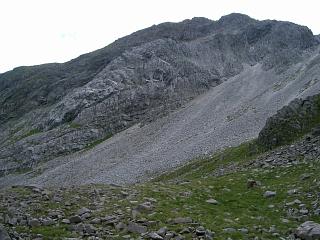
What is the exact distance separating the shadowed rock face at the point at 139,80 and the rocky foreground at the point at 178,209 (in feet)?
284

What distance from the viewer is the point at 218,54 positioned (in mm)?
146375

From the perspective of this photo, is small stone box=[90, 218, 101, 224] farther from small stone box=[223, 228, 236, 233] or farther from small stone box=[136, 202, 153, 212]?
small stone box=[223, 228, 236, 233]

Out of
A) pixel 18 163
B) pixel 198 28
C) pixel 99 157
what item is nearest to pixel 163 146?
pixel 99 157

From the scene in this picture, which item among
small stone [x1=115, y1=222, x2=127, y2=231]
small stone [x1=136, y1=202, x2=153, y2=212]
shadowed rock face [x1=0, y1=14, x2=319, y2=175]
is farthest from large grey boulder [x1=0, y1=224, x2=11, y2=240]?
shadowed rock face [x1=0, y1=14, x2=319, y2=175]

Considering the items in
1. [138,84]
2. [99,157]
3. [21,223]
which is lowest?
[99,157]

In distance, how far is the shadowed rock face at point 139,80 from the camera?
390 ft

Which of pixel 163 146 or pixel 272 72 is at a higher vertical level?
pixel 272 72

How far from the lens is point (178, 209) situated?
1991 centimetres

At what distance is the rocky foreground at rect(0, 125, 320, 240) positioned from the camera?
659 inches

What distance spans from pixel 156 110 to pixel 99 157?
34249mm

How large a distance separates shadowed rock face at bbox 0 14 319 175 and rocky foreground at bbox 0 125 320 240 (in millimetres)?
86601

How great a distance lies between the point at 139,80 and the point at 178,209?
115 metres

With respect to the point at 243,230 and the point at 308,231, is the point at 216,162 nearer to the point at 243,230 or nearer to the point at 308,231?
the point at 243,230

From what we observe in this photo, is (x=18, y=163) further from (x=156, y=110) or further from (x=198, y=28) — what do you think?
(x=198, y=28)
